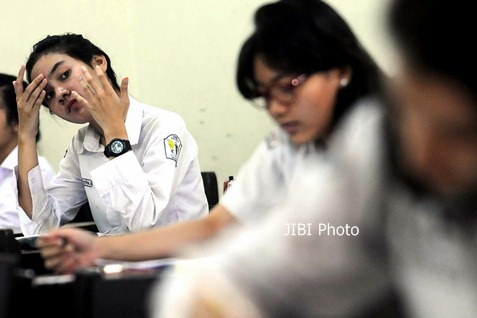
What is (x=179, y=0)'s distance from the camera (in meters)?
2.98

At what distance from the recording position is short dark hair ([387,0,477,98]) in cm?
38

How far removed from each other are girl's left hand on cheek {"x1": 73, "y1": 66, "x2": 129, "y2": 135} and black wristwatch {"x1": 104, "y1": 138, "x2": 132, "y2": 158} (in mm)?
50

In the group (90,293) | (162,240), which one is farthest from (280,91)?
(90,293)

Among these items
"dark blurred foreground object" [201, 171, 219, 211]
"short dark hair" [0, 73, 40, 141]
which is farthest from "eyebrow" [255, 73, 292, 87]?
"short dark hair" [0, 73, 40, 141]

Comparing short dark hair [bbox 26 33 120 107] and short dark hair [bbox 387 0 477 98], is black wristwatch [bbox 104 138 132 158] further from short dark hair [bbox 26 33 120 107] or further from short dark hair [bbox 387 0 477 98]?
short dark hair [bbox 387 0 477 98]

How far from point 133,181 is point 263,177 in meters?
0.58

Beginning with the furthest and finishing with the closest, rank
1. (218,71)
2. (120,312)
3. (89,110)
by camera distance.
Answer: (218,71)
(89,110)
(120,312)

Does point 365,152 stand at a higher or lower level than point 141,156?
higher

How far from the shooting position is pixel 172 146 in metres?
1.82

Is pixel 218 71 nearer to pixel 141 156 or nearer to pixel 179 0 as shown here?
pixel 179 0

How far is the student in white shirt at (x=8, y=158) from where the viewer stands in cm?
236

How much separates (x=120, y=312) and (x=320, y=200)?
1.41ft

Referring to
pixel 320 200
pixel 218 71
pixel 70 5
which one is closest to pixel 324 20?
pixel 320 200

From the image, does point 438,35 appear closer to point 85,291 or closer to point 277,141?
point 85,291
